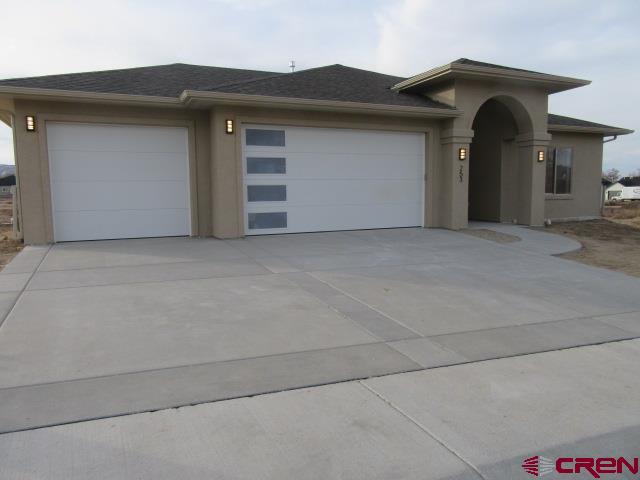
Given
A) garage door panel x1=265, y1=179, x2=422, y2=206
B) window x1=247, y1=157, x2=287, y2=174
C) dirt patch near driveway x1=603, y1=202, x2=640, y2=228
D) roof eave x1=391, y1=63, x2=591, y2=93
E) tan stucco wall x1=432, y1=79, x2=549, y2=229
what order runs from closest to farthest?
window x1=247, y1=157, x2=287, y2=174 → garage door panel x1=265, y1=179, x2=422, y2=206 → roof eave x1=391, y1=63, x2=591, y2=93 → tan stucco wall x1=432, y1=79, x2=549, y2=229 → dirt patch near driveway x1=603, y1=202, x2=640, y2=228

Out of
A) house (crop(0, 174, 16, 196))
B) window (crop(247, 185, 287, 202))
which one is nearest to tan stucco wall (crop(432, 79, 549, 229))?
window (crop(247, 185, 287, 202))

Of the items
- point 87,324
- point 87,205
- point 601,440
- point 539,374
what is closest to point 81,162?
point 87,205

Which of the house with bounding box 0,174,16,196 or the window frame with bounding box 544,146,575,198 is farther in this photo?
the house with bounding box 0,174,16,196

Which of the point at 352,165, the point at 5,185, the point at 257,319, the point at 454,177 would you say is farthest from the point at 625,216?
the point at 5,185

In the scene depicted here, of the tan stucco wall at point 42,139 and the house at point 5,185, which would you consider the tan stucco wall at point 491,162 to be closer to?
the tan stucco wall at point 42,139

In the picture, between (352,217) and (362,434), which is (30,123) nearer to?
(352,217)

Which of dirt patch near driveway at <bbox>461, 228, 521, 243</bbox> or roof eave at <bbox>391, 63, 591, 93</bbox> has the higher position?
roof eave at <bbox>391, 63, 591, 93</bbox>

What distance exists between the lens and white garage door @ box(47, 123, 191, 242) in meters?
10.7

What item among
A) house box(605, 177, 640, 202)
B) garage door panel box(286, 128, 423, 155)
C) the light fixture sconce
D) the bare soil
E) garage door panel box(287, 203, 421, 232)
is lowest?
house box(605, 177, 640, 202)

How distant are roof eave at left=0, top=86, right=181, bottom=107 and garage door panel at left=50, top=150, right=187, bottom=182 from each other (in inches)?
44.6

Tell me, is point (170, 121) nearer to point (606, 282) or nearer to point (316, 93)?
point (316, 93)

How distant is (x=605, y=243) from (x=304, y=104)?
24.8ft

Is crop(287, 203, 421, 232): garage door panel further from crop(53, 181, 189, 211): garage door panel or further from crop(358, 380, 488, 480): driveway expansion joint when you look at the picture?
crop(358, 380, 488, 480): driveway expansion joint

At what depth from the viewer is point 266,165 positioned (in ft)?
38.6
